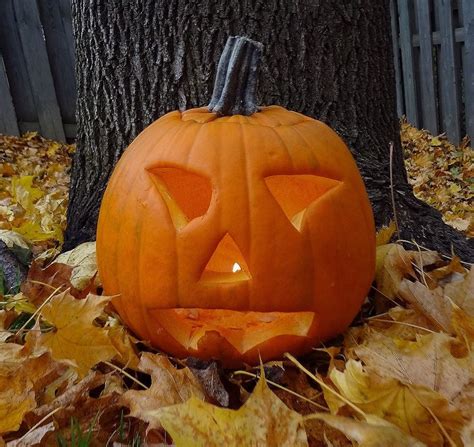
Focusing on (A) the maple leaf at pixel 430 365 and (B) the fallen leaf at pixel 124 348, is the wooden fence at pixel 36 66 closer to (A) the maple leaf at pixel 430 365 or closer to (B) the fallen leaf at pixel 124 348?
(B) the fallen leaf at pixel 124 348

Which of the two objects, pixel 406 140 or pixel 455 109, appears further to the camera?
pixel 406 140

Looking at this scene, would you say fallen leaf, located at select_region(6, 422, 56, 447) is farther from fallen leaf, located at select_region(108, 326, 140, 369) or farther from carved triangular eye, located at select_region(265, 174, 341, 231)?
carved triangular eye, located at select_region(265, 174, 341, 231)

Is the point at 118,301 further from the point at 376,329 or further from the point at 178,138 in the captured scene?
the point at 376,329

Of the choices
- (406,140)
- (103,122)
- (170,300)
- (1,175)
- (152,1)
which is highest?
(152,1)

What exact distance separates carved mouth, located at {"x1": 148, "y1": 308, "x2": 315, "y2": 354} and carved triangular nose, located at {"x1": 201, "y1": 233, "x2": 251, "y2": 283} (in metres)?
0.09

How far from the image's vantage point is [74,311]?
1.10 m

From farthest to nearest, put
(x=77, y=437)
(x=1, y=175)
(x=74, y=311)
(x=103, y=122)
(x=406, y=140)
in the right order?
(x=406, y=140)
(x=1, y=175)
(x=103, y=122)
(x=74, y=311)
(x=77, y=437)

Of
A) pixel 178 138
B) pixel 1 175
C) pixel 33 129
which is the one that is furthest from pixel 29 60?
pixel 178 138

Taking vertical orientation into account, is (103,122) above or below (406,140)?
above

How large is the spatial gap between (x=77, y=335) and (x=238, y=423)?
43cm

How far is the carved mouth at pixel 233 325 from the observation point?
45.6 inches

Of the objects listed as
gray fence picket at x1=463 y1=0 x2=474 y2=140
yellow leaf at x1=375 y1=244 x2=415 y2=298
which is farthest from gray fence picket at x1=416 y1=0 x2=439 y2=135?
yellow leaf at x1=375 y1=244 x2=415 y2=298

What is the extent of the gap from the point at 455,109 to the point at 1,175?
3.99 meters

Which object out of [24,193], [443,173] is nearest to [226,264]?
[24,193]
